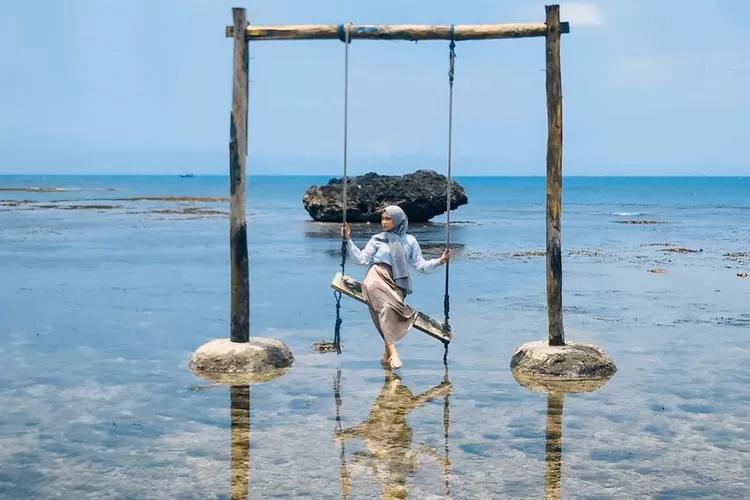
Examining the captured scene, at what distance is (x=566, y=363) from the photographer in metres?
11.4

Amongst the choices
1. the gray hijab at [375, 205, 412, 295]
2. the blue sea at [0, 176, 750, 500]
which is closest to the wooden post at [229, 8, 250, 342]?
the blue sea at [0, 176, 750, 500]

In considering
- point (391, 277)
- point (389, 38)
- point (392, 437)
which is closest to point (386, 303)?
point (391, 277)

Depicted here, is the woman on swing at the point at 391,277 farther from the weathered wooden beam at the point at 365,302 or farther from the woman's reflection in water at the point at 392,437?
the woman's reflection in water at the point at 392,437

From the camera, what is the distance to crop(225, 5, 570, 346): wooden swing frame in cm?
1139

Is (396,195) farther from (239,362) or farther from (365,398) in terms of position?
(365,398)

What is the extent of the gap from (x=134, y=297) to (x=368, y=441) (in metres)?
11.0

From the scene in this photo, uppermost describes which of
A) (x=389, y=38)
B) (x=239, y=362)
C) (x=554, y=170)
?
(x=389, y=38)

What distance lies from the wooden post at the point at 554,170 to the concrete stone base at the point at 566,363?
0.22m

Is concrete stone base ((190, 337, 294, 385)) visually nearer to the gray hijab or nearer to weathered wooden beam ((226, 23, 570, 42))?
the gray hijab

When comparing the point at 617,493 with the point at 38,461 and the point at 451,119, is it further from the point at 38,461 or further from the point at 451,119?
the point at 451,119

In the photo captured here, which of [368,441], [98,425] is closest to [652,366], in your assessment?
[368,441]

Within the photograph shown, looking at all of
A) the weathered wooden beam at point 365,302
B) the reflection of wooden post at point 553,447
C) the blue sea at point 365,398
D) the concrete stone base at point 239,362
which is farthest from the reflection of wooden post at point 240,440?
the reflection of wooden post at point 553,447

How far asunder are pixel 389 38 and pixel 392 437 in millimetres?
4842

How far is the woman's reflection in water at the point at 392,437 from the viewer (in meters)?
7.74
